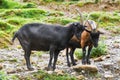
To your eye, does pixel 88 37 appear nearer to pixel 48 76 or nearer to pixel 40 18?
pixel 48 76

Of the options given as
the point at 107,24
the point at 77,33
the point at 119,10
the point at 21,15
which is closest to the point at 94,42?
the point at 77,33

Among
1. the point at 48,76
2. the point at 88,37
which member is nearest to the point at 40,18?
the point at 88,37

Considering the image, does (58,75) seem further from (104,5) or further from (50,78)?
(104,5)

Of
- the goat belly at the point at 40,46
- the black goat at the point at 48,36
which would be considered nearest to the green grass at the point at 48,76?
the black goat at the point at 48,36

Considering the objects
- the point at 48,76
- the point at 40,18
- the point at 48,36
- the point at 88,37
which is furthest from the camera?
the point at 40,18

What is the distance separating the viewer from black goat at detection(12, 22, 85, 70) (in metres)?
13.6

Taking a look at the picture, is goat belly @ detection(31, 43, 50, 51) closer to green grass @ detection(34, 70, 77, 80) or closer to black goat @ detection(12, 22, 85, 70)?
black goat @ detection(12, 22, 85, 70)

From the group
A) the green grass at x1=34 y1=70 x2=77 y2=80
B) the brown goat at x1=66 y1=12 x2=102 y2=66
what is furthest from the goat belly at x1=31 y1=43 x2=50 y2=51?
the brown goat at x1=66 y1=12 x2=102 y2=66

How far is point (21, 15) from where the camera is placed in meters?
30.8

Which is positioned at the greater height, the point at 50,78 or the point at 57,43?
the point at 57,43

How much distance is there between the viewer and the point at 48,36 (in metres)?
13.6

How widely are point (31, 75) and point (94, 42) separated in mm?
2588

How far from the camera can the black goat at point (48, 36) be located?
1356 centimetres

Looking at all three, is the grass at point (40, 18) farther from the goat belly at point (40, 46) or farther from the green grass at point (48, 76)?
the green grass at point (48, 76)
